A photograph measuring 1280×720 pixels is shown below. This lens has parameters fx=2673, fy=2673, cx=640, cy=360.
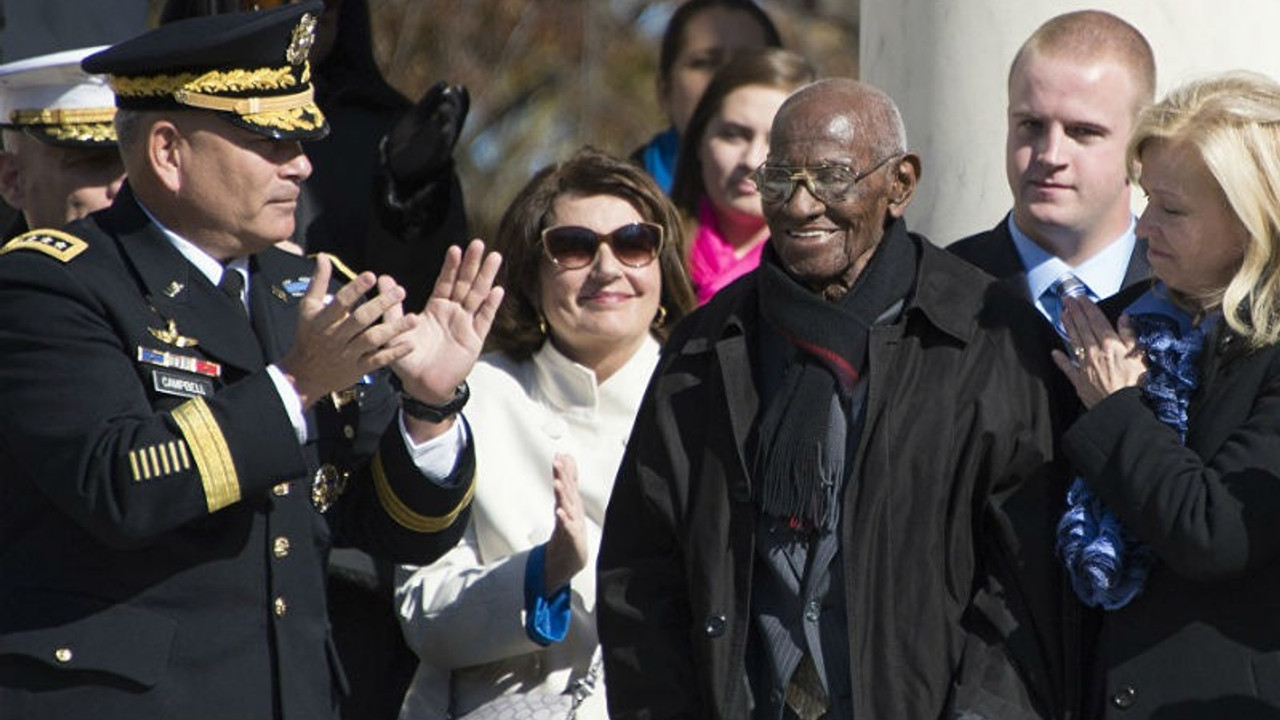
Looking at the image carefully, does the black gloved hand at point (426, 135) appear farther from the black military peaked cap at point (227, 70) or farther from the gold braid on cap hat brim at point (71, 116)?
the black military peaked cap at point (227, 70)

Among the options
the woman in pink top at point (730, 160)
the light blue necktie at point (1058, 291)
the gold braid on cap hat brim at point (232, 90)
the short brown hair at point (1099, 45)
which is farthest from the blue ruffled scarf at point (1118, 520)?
the woman in pink top at point (730, 160)

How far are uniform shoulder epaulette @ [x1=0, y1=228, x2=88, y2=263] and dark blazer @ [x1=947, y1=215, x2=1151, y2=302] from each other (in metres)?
1.88

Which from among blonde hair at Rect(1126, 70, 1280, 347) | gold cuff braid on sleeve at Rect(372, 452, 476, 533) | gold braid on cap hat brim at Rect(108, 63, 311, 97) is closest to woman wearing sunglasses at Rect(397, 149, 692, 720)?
gold cuff braid on sleeve at Rect(372, 452, 476, 533)

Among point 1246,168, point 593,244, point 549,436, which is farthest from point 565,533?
point 1246,168

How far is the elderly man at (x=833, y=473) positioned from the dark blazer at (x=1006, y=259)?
2.32 ft

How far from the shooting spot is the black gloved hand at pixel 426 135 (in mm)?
6109

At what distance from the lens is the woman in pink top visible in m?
6.50

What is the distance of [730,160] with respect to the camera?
6605mm

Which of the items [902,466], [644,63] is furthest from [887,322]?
[644,63]

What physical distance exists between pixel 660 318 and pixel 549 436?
0.42m

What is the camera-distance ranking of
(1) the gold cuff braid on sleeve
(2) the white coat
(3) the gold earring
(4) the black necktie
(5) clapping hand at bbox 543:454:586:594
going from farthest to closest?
(3) the gold earring
(2) the white coat
(5) clapping hand at bbox 543:454:586:594
(1) the gold cuff braid on sleeve
(4) the black necktie

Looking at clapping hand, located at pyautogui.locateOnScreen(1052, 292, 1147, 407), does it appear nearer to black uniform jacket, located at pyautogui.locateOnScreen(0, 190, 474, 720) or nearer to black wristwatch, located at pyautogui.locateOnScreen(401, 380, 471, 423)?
black wristwatch, located at pyautogui.locateOnScreen(401, 380, 471, 423)

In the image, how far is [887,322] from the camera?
4.64 meters

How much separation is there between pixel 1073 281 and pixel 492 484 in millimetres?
1255
